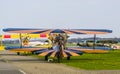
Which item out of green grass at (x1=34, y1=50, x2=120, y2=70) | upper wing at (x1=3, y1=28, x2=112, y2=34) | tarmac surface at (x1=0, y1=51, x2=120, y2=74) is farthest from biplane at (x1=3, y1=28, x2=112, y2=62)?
tarmac surface at (x1=0, y1=51, x2=120, y2=74)

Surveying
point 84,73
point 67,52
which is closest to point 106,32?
point 67,52

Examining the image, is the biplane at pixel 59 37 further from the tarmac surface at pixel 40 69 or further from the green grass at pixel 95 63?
the tarmac surface at pixel 40 69

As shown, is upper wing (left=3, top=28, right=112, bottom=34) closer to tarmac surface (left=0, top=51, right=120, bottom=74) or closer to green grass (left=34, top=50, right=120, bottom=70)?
green grass (left=34, top=50, right=120, bottom=70)

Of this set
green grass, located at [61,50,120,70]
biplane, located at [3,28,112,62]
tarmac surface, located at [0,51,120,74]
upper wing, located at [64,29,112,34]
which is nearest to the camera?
tarmac surface, located at [0,51,120,74]

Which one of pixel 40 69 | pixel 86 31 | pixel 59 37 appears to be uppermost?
pixel 86 31

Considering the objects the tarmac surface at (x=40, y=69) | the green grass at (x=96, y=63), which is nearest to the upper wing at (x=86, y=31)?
the green grass at (x=96, y=63)

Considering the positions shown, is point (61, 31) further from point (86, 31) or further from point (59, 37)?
point (86, 31)

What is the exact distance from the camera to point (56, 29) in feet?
97.7

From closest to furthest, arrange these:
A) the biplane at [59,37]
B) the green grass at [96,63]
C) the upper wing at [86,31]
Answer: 1. the green grass at [96,63]
2. the biplane at [59,37]
3. the upper wing at [86,31]

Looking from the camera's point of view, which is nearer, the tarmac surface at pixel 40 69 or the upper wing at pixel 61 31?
the tarmac surface at pixel 40 69

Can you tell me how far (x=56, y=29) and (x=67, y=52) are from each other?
6.79 feet

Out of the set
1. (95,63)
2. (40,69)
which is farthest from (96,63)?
(40,69)

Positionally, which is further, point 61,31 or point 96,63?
point 61,31

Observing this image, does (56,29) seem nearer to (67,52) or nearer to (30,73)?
(67,52)
